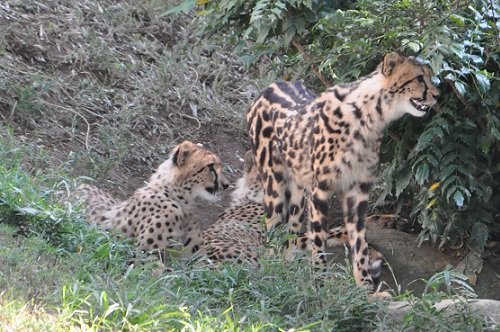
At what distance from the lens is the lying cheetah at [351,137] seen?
249 inches

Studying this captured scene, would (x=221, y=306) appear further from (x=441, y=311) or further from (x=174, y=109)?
(x=174, y=109)

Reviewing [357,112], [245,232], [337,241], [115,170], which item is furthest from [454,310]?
[115,170]

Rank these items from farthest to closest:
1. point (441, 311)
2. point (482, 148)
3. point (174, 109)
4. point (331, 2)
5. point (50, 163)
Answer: point (174, 109) → point (50, 163) → point (331, 2) → point (482, 148) → point (441, 311)

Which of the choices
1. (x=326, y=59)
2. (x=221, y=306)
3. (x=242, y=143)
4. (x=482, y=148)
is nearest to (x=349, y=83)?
(x=326, y=59)

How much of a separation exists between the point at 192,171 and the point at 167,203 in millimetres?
525

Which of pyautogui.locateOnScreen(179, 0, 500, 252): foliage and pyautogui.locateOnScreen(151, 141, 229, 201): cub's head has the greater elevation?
pyautogui.locateOnScreen(179, 0, 500, 252): foliage

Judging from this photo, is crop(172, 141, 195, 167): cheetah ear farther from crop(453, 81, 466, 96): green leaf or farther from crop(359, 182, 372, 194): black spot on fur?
crop(453, 81, 466, 96): green leaf

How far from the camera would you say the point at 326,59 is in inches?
258

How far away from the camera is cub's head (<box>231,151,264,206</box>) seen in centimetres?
822

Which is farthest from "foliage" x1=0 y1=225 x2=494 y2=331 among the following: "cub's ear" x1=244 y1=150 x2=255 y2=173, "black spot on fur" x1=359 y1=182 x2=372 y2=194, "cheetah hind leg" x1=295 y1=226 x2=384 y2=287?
"cub's ear" x1=244 y1=150 x2=255 y2=173

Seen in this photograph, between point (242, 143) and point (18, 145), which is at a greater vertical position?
point (18, 145)

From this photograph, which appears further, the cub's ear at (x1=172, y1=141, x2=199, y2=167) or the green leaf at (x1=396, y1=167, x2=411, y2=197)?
the cub's ear at (x1=172, y1=141, x2=199, y2=167)

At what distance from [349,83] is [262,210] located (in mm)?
1566

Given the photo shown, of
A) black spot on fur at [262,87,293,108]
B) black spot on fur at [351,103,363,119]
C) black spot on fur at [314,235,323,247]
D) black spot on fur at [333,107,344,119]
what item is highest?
black spot on fur at [351,103,363,119]
